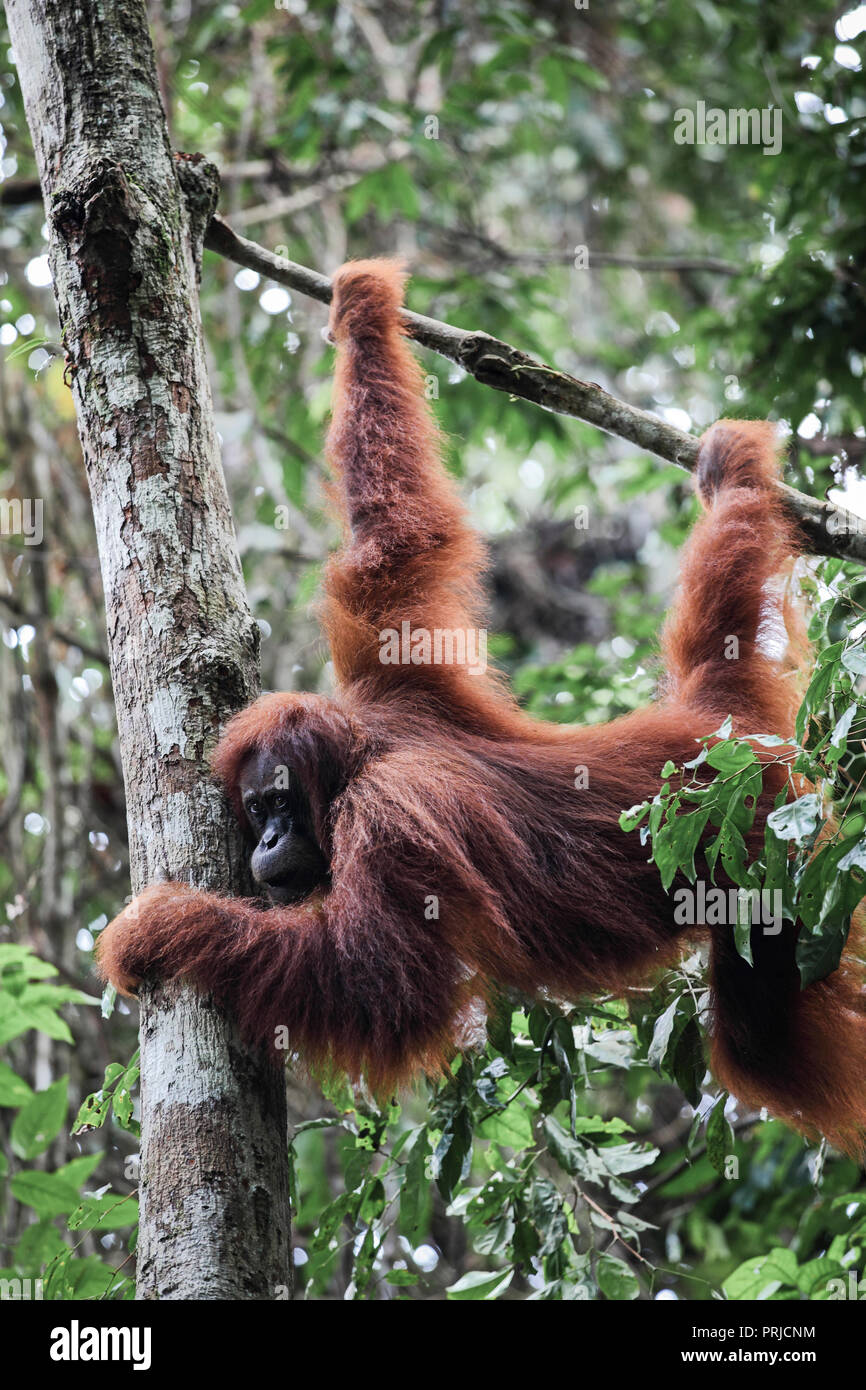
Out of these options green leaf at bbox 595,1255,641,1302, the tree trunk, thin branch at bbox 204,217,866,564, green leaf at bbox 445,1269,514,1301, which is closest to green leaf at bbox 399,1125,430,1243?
green leaf at bbox 445,1269,514,1301

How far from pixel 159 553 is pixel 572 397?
4.42ft

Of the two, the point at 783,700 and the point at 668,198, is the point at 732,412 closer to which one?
the point at 783,700

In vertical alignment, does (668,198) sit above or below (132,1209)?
above

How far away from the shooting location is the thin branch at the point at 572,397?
11.4 ft

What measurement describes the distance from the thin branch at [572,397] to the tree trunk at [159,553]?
0.40 meters

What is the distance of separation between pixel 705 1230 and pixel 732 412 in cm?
381

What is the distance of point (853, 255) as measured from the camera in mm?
5070

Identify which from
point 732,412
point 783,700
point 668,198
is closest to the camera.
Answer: point 783,700

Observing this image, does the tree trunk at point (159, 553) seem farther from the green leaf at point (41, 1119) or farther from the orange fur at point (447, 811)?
the green leaf at point (41, 1119)

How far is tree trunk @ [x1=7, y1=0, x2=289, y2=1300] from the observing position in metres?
2.43

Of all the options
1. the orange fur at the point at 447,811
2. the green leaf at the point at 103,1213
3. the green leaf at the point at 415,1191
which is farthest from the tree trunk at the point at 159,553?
the green leaf at the point at 415,1191

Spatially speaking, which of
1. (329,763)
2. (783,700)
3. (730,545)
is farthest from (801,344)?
(329,763)

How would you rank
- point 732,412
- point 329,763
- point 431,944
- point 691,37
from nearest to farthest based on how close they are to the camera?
1. point 431,944
2. point 329,763
3. point 732,412
4. point 691,37

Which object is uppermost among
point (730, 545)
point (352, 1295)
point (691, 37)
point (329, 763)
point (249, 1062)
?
point (691, 37)
